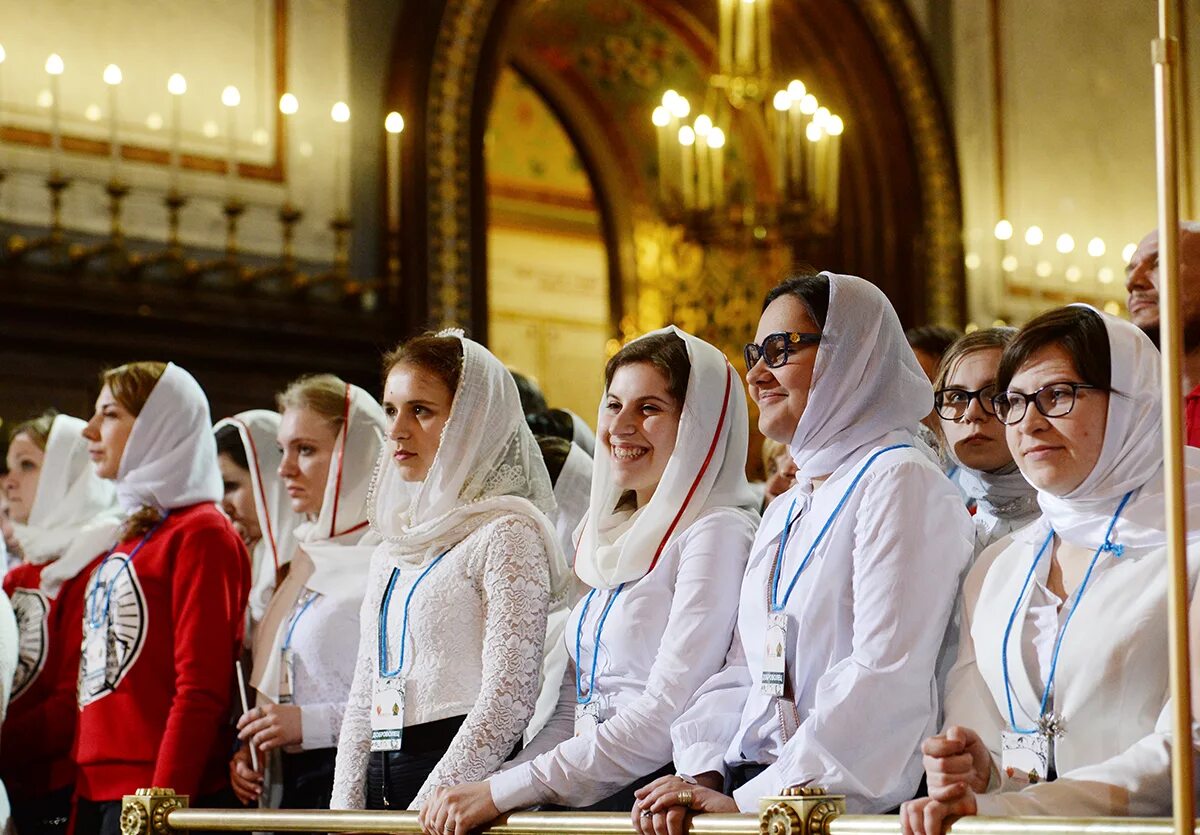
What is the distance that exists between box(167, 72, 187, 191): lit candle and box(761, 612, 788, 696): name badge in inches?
229

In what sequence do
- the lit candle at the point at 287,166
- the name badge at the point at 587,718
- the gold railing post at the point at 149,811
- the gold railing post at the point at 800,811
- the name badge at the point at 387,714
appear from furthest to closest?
the lit candle at the point at 287,166 < the gold railing post at the point at 149,811 < the name badge at the point at 387,714 < the name badge at the point at 587,718 < the gold railing post at the point at 800,811

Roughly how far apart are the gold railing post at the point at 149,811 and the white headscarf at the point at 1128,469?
78.3 inches

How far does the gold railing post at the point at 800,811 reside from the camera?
250 centimetres

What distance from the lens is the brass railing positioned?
7.37 ft

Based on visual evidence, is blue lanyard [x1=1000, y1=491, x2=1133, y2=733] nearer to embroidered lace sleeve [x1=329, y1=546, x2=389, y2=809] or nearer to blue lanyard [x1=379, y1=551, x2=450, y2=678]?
blue lanyard [x1=379, y1=551, x2=450, y2=678]

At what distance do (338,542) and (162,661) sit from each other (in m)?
0.51

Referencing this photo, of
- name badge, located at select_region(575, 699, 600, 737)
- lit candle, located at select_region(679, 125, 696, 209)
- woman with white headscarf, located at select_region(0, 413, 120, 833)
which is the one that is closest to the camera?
name badge, located at select_region(575, 699, 600, 737)

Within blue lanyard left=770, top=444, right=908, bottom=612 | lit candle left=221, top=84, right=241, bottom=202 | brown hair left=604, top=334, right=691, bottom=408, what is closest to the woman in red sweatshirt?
brown hair left=604, top=334, right=691, bottom=408

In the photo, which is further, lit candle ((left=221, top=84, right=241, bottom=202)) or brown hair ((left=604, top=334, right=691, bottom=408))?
lit candle ((left=221, top=84, right=241, bottom=202))

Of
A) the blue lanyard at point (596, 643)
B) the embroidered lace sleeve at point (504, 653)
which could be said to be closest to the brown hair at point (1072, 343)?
the blue lanyard at point (596, 643)

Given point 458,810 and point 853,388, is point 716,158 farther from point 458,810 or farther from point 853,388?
point 458,810

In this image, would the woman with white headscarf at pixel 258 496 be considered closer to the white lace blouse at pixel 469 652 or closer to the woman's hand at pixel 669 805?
the white lace blouse at pixel 469 652

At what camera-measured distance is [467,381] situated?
3.75 metres

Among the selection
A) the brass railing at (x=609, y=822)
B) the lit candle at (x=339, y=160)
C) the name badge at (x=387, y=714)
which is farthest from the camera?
the lit candle at (x=339, y=160)
